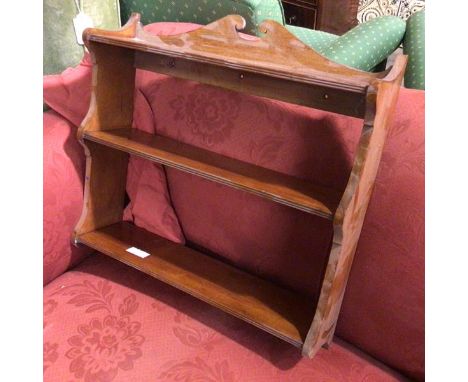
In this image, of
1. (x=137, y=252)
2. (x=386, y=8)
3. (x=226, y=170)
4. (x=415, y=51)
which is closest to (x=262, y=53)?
(x=226, y=170)

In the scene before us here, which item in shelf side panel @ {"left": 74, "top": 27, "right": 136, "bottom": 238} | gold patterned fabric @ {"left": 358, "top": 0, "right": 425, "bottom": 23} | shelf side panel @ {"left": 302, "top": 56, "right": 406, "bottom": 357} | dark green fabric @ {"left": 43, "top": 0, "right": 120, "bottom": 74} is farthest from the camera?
gold patterned fabric @ {"left": 358, "top": 0, "right": 425, "bottom": 23}

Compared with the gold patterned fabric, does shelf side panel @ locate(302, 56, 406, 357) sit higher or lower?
lower

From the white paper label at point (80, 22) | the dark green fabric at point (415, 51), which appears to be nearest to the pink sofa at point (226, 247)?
the white paper label at point (80, 22)

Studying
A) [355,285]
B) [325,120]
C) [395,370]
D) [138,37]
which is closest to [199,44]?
[138,37]

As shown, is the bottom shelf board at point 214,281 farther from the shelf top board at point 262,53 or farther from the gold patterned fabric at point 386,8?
the gold patterned fabric at point 386,8

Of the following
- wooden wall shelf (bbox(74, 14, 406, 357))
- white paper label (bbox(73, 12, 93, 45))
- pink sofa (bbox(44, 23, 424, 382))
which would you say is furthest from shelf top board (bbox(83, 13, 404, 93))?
white paper label (bbox(73, 12, 93, 45))

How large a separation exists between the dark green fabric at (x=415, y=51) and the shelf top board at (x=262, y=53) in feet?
1.94

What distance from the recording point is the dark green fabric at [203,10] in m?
1.13

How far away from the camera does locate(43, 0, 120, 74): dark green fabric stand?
3.89ft

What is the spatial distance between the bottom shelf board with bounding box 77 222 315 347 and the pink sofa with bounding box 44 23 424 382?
0.12 ft

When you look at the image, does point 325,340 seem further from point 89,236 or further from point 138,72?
point 138,72

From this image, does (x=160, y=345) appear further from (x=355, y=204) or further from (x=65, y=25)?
(x=65, y=25)

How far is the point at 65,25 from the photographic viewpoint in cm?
120

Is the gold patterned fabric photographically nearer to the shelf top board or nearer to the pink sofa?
the pink sofa
